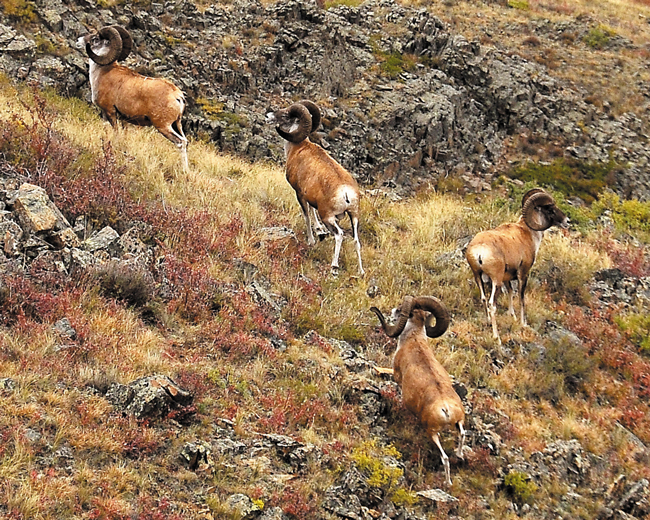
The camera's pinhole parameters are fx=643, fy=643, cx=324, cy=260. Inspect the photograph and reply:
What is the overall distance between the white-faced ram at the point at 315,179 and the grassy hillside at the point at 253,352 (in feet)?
2.40

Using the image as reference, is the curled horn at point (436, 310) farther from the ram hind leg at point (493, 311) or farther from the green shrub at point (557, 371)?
the ram hind leg at point (493, 311)

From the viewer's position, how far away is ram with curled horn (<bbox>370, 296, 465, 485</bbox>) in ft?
22.6

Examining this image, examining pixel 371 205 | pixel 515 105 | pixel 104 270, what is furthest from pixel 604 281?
pixel 515 105

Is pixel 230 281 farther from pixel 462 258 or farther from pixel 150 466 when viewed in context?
pixel 462 258

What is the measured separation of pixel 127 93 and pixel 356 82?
9571 millimetres

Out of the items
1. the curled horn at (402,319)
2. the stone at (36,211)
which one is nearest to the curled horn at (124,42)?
the stone at (36,211)

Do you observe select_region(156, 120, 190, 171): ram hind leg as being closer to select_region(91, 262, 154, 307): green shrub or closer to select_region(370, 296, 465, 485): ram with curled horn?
select_region(91, 262, 154, 307): green shrub

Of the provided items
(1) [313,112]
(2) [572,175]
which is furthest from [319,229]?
(2) [572,175]

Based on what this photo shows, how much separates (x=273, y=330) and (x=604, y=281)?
7542 mm

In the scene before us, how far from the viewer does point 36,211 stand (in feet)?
25.7

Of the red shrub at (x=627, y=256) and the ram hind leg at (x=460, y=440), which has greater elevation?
the ram hind leg at (x=460, y=440)

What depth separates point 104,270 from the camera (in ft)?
24.9

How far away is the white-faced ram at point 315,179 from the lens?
1020 cm

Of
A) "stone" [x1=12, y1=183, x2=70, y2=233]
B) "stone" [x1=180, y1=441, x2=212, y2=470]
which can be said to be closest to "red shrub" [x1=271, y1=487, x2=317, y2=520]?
"stone" [x1=180, y1=441, x2=212, y2=470]
